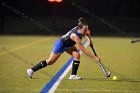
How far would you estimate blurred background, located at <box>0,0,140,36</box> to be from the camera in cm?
4266

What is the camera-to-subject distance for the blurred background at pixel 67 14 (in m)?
42.7

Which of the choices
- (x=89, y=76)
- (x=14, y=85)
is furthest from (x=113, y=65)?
(x=14, y=85)

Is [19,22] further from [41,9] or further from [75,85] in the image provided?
[75,85]

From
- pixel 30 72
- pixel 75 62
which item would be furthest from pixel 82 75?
pixel 30 72

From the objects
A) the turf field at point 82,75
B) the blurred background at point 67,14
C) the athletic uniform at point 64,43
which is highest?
the athletic uniform at point 64,43

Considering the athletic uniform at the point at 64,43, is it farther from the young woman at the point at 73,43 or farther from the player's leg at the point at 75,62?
the player's leg at the point at 75,62

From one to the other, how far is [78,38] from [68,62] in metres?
5.08

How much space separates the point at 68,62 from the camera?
16.3 metres

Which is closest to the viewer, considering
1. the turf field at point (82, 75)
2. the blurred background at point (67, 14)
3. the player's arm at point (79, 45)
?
the turf field at point (82, 75)

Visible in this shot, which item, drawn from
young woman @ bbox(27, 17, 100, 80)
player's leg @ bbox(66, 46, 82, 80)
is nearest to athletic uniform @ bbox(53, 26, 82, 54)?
young woman @ bbox(27, 17, 100, 80)

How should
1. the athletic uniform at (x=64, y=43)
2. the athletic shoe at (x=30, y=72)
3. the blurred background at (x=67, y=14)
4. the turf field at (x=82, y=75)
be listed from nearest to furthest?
the turf field at (x=82, y=75), the athletic uniform at (x=64, y=43), the athletic shoe at (x=30, y=72), the blurred background at (x=67, y=14)

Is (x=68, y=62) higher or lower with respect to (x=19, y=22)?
higher

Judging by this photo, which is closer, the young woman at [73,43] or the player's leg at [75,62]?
the young woman at [73,43]

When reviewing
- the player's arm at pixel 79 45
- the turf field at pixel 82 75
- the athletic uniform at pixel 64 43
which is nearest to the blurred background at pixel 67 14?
the turf field at pixel 82 75
